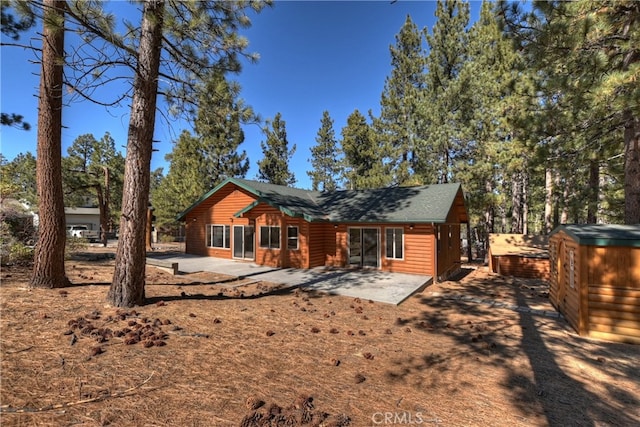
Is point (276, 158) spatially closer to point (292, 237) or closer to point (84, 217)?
point (292, 237)

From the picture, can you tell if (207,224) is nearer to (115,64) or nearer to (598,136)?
(115,64)

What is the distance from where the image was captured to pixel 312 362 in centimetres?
420

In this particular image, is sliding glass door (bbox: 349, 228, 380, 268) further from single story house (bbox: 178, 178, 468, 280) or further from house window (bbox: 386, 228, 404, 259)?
house window (bbox: 386, 228, 404, 259)

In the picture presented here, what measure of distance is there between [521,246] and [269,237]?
1224 centimetres

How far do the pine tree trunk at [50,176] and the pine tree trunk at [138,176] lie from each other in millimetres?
1728

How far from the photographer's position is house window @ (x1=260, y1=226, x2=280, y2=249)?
535 inches

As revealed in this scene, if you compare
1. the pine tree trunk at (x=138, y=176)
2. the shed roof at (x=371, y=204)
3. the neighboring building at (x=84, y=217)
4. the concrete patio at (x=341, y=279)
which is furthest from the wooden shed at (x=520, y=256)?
the neighboring building at (x=84, y=217)

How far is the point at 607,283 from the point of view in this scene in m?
5.72

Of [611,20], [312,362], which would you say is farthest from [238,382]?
[611,20]

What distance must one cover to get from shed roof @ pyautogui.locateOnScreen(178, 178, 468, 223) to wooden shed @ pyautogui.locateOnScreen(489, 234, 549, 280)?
229cm

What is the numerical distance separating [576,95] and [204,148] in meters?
24.5

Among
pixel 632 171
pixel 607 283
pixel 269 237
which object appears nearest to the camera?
pixel 607 283

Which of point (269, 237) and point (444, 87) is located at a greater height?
point (444, 87)

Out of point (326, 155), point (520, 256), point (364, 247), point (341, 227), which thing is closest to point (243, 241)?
point (341, 227)
